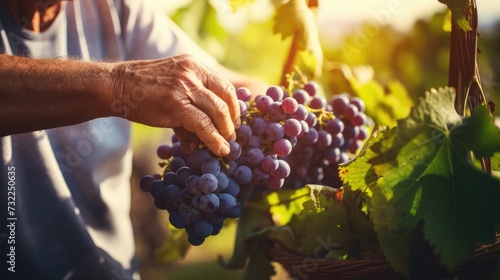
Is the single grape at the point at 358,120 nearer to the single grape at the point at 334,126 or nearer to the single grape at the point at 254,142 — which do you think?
the single grape at the point at 334,126

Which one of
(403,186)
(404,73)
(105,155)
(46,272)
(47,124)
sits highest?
(403,186)

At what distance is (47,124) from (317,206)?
44 centimetres

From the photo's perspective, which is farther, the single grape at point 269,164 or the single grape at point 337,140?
the single grape at point 337,140

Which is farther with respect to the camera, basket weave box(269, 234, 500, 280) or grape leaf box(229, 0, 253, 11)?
grape leaf box(229, 0, 253, 11)

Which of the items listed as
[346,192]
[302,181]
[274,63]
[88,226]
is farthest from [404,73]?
[88,226]

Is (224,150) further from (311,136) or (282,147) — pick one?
(311,136)

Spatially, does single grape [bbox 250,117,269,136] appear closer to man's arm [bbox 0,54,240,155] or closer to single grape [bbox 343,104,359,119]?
man's arm [bbox 0,54,240,155]

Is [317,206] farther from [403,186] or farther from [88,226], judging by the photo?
[88,226]

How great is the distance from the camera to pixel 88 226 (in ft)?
3.54

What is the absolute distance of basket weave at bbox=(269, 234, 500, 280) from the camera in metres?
0.77

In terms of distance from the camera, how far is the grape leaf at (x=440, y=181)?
71 centimetres

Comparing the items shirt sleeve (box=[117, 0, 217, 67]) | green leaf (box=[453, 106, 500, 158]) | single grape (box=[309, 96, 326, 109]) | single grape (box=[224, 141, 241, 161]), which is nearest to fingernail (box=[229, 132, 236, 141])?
single grape (box=[224, 141, 241, 161])

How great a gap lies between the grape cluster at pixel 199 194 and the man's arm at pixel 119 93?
0.13ft

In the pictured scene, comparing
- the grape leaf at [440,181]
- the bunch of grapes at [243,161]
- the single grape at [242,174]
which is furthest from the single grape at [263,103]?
the grape leaf at [440,181]
